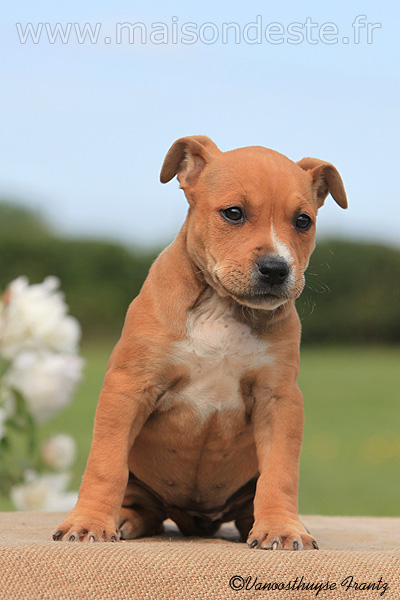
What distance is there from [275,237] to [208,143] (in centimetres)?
69

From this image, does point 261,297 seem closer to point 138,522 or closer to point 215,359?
point 215,359

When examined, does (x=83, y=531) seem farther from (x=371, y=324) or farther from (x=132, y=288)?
(x=371, y=324)

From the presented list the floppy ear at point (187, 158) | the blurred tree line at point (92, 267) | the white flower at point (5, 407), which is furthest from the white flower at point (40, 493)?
the blurred tree line at point (92, 267)

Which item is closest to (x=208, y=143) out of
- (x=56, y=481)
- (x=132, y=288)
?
(x=56, y=481)

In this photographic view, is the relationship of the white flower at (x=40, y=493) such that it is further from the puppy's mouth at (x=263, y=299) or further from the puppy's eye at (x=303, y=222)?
the puppy's eye at (x=303, y=222)

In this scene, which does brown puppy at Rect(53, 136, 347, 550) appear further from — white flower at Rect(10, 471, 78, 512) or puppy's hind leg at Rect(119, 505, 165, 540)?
white flower at Rect(10, 471, 78, 512)

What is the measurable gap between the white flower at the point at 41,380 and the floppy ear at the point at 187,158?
64.8 inches

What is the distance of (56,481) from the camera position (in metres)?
5.06

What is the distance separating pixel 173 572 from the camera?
2666 millimetres

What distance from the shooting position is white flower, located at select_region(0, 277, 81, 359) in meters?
4.68

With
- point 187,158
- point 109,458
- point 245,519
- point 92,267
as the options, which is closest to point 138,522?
point 245,519

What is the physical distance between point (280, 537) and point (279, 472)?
0.89 feet

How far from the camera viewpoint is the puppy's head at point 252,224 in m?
3.13

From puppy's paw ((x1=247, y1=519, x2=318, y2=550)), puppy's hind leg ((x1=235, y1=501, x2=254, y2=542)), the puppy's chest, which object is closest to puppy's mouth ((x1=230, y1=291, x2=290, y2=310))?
the puppy's chest
